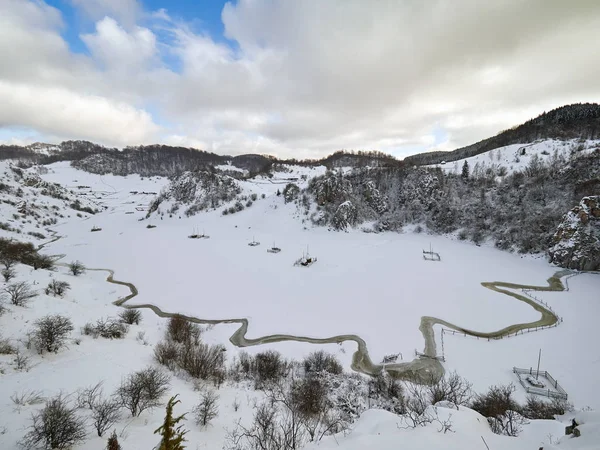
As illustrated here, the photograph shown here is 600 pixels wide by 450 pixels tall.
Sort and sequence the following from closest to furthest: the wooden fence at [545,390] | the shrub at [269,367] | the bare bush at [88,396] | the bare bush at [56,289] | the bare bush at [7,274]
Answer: the bare bush at [88,396] → the wooden fence at [545,390] → the shrub at [269,367] → the bare bush at [7,274] → the bare bush at [56,289]

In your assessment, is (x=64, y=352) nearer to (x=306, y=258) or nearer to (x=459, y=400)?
(x=459, y=400)

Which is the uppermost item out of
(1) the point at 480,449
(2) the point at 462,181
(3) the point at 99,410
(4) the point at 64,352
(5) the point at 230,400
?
(2) the point at 462,181

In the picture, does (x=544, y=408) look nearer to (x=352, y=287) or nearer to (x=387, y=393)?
(x=387, y=393)

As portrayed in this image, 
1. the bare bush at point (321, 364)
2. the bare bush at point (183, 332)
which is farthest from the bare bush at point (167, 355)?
the bare bush at point (321, 364)

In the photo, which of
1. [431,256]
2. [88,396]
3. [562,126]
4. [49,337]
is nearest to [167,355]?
[49,337]

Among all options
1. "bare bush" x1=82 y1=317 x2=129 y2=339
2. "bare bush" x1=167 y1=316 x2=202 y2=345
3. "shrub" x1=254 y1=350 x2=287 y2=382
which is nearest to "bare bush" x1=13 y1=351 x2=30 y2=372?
"bare bush" x1=82 y1=317 x2=129 y2=339

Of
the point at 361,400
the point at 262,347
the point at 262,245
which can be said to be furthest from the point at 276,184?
the point at 361,400

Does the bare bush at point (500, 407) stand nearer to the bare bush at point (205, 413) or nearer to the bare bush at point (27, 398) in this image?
the bare bush at point (205, 413)
